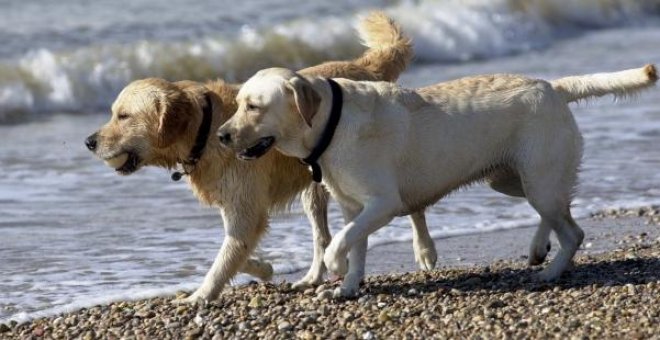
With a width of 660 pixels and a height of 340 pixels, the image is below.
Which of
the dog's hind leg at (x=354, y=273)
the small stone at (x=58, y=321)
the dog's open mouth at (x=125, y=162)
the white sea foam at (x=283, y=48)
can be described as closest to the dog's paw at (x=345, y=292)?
the dog's hind leg at (x=354, y=273)

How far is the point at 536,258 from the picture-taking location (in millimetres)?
7117

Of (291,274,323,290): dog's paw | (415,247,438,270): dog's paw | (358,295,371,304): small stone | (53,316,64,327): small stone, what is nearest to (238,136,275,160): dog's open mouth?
(358,295,371,304): small stone

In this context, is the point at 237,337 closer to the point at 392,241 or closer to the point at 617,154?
the point at 392,241

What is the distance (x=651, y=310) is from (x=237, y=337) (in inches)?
69.4

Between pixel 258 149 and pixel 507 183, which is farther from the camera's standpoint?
pixel 507 183

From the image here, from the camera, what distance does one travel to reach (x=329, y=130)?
6.30 m

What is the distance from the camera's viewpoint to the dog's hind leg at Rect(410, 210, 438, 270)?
7340 mm

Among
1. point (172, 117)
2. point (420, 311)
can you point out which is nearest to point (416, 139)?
point (420, 311)

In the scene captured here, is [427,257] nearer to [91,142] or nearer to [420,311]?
[420,311]

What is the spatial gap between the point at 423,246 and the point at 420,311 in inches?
50.1

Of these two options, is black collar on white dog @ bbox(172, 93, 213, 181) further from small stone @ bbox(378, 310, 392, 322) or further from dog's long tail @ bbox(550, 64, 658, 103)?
dog's long tail @ bbox(550, 64, 658, 103)

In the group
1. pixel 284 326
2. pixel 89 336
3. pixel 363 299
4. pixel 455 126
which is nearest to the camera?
pixel 284 326

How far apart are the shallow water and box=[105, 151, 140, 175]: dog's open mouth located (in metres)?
0.73

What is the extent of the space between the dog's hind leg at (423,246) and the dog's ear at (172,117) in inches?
56.3
